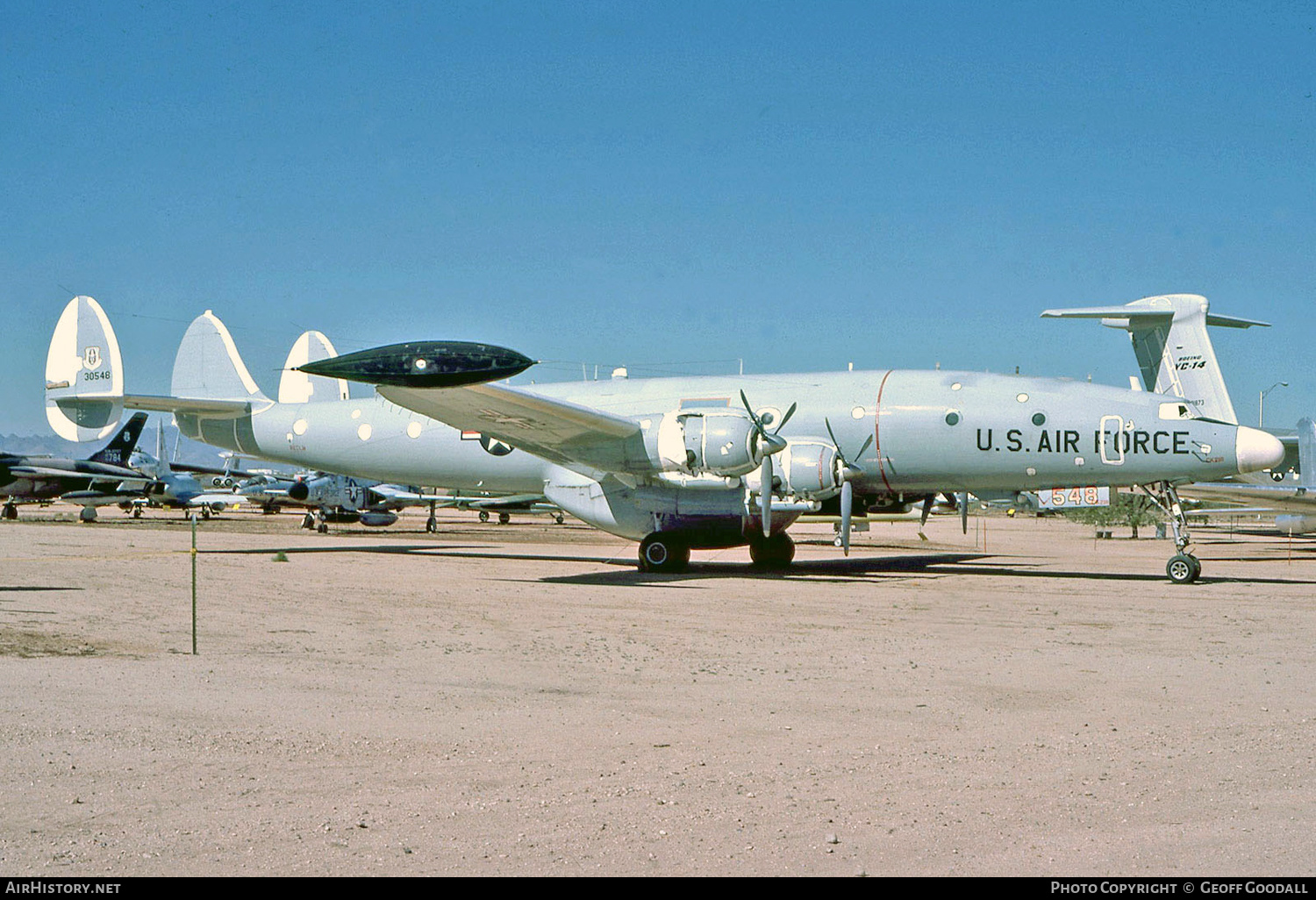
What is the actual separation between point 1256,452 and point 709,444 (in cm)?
951

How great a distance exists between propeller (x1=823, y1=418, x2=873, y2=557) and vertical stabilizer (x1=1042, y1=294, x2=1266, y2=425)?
18.6 ft

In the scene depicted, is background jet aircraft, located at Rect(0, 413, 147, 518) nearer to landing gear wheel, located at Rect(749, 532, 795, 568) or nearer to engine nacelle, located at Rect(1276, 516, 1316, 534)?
landing gear wheel, located at Rect(749, 532, 795, 568)

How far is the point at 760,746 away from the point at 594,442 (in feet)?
48.2

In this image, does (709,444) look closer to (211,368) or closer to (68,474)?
(211,368)

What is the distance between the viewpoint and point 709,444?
66.1 ft

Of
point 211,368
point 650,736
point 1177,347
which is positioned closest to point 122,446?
point 211,368


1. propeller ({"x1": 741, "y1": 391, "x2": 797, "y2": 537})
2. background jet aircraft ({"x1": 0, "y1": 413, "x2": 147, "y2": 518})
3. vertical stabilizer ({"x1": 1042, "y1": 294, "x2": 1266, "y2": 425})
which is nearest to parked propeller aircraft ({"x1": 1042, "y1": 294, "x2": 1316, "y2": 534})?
vertical stabilizer ({"x1": 1042, "y1": 294, "x2": 1266, "y2": 425})

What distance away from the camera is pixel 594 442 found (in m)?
21.5

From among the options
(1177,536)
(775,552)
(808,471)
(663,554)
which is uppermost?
(808,471)

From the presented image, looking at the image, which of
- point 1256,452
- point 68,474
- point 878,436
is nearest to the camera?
point 1256,452

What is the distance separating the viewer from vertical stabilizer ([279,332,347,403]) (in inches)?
1161

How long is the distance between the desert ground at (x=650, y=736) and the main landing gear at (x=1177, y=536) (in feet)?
11.8

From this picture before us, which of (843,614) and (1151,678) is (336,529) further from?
(1151,678)
